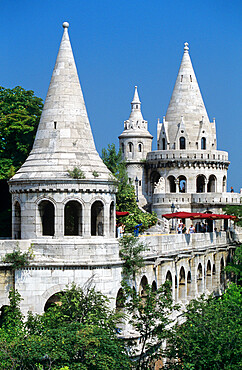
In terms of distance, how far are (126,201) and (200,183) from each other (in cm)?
1828

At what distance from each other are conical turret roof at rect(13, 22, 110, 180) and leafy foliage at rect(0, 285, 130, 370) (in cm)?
620

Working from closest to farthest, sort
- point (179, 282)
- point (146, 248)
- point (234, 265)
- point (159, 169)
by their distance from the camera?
point (146, 248) < point (179, 282) < point (234, 265) < point (159, 169)

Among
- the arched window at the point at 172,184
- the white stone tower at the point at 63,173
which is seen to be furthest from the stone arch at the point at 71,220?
the arched window at the point at 172,184

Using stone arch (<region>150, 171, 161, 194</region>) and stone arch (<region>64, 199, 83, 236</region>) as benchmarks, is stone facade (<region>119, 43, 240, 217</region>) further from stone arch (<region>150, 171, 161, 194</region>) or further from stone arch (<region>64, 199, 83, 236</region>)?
stone arch (<region>64, 199, 83, 236</region>)

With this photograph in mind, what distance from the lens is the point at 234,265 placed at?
53.6 m

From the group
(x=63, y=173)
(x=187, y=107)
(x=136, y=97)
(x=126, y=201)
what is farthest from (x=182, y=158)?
(x=63, y=173)

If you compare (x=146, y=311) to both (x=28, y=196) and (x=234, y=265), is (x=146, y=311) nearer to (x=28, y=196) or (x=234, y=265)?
(x=28, y=196)

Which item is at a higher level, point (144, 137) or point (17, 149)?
point (144, 137)

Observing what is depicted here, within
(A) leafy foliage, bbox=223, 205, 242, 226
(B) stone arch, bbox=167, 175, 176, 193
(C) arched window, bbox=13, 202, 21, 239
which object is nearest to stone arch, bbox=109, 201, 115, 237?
(C) arched window, bbox=13, 202, 21, 239

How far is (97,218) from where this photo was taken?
3262cm

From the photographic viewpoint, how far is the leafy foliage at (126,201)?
4663 centimetres

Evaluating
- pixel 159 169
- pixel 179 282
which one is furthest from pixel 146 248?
pixel 159 169

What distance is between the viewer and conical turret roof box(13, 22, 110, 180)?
31.2 m

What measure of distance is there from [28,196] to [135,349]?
25.4 ft
